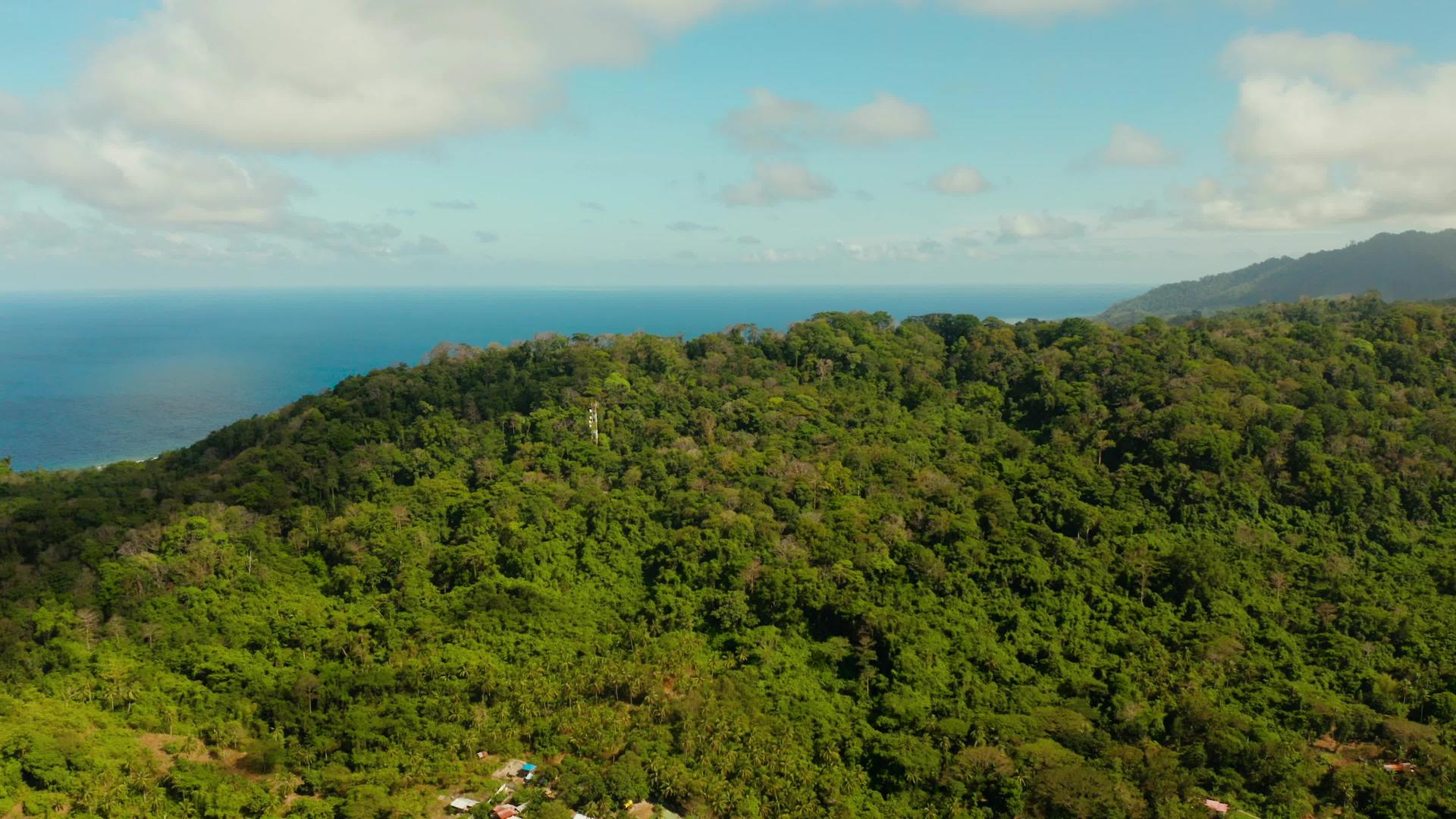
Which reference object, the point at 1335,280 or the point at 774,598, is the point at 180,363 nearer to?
the point at 774,598

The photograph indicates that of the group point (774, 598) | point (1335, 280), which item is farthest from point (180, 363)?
point (1335, 280)

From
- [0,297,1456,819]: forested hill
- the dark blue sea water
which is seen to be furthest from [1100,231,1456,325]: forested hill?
[0,297,1456,819]: forested hill

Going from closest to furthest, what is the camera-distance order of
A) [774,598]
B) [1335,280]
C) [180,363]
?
[774,598]
[180,363]
[1335,280]

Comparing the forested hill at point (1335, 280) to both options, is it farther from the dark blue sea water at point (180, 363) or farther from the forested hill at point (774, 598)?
the forested hill at point (774, 598)

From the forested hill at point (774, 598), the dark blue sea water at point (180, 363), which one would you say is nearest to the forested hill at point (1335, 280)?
the dark blue sea water at point (180, 363)

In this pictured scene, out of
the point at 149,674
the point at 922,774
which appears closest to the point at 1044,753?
the point at 922,774

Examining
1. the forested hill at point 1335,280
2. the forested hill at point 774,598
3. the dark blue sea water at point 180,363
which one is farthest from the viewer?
the forested hill at point 1335,280
